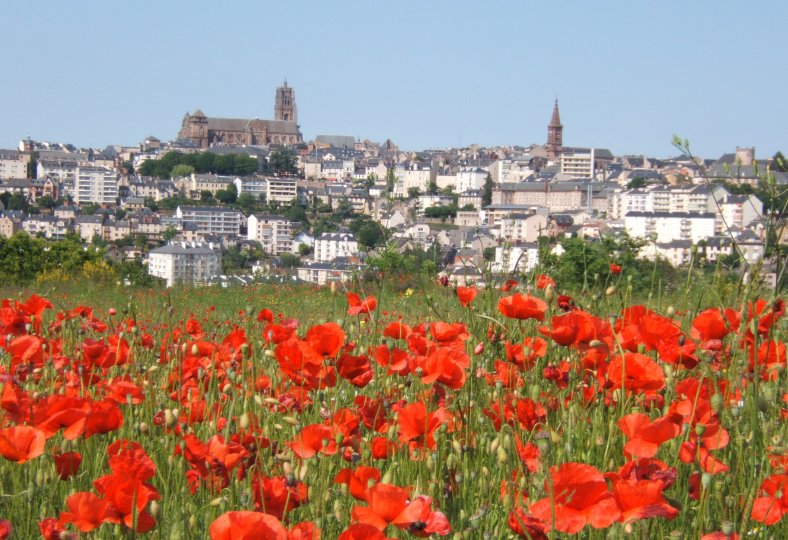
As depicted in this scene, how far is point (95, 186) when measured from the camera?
91500 millimetres

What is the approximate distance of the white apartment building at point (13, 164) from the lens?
102m

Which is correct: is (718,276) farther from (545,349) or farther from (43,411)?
(43,411)

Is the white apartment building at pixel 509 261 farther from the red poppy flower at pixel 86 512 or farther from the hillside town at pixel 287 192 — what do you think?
the hillside town at pixel 287 192

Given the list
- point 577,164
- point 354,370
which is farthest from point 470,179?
point 354,370

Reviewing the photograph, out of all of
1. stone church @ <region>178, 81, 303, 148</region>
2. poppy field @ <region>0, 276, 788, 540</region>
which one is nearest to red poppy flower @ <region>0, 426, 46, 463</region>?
poppy field @ <region>0, 276, 788, 540</region>

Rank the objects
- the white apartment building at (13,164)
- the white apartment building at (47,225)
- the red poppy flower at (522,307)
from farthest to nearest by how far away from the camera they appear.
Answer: the white apartment building at (13,164) → the white apartment building at (47,225) → the red poppy flower at (522,307)

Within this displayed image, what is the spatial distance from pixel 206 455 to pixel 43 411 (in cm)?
18

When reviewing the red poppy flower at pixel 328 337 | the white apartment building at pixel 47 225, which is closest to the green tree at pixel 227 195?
the white apartment building at pixel 47 225

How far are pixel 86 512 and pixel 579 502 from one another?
430mm

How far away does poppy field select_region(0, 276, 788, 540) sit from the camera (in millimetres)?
1001

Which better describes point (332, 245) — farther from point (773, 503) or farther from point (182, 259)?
point (773, 503)

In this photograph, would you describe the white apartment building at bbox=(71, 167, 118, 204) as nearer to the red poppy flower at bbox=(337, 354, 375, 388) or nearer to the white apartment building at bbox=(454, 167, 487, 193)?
the white apartment building at bbox=(454, 167, 487, 193)

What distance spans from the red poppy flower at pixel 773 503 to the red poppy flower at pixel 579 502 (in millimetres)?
232

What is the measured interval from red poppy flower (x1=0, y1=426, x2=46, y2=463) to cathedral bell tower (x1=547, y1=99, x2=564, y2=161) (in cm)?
11097
